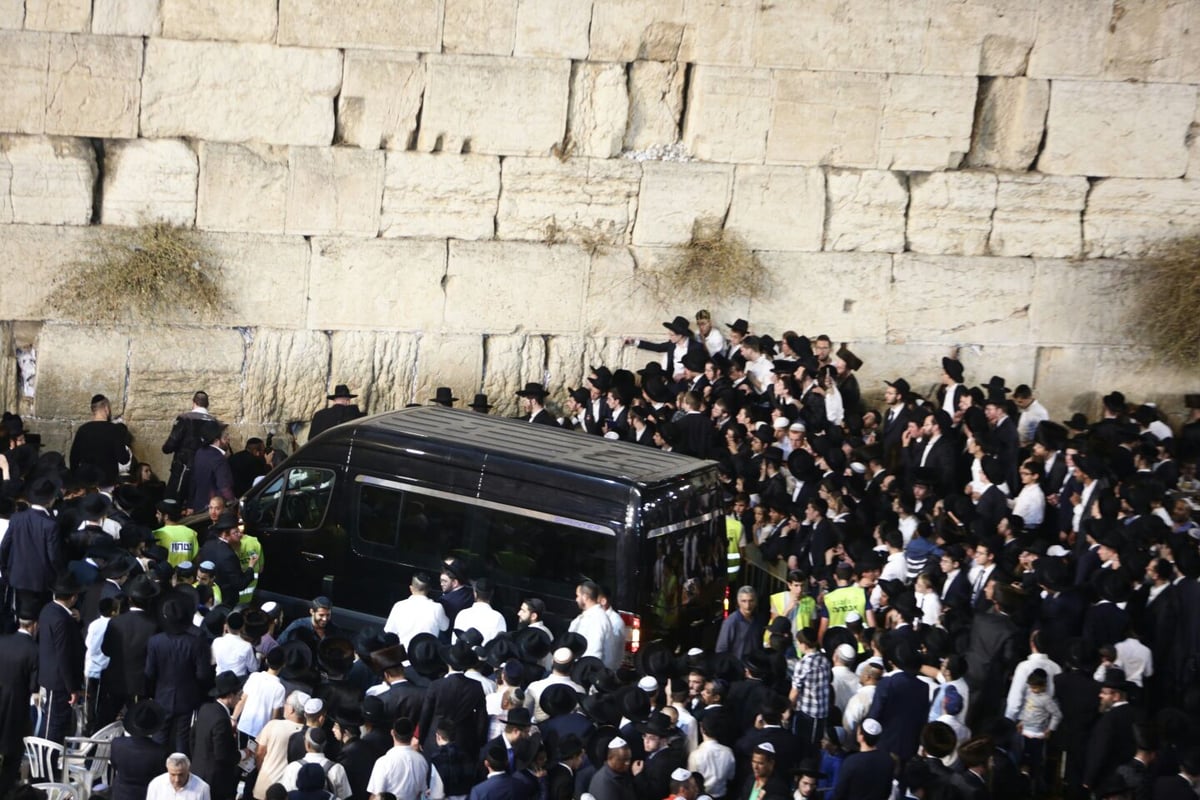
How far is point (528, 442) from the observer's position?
38.4ft

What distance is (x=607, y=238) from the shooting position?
615 inches

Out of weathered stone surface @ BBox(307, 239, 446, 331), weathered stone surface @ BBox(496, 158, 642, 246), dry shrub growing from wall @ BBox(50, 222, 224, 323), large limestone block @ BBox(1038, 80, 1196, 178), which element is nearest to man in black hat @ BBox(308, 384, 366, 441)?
weathered stone surface @ BBox(307, 239, 446, 331)

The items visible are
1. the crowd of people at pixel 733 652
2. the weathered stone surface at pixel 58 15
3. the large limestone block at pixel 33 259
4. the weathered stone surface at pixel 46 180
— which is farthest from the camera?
the large limestone block at pixel 33 259

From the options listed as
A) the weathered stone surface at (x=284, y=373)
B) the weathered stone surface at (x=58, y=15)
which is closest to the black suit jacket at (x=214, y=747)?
the weathered stone surface at (x=284, y=373)

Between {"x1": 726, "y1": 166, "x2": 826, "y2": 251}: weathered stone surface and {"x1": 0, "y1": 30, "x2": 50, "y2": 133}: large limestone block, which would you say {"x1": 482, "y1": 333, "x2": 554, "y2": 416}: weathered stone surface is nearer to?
{"x1": 726, "y1": 166, "x2": 826, "y2": 251}: weathered stone surface

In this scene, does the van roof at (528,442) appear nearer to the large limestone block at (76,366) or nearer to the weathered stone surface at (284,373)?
the weathered stone surface at (284,373)

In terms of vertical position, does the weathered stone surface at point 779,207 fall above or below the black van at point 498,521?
above

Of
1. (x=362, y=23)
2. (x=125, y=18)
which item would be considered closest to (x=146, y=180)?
(x=125, y=18)

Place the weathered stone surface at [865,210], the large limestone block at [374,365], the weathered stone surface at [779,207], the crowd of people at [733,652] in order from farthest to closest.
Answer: the weathered stone surface at [865,210] → the weathered stone surface at [779,207] → the large limestone block at [374,365] → the crowd of people at [733,652]

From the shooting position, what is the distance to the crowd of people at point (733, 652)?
340 inches

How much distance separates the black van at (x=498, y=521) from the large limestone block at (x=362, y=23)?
444 cm

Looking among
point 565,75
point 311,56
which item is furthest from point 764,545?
point 311,56

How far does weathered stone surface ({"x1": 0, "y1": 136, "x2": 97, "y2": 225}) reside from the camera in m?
14.8

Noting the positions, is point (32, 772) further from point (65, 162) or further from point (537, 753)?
point (65, 162)
